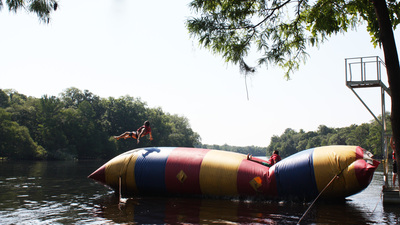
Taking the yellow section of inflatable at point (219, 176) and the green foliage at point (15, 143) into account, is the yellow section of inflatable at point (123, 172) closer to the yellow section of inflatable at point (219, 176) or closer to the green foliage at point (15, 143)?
the yellow section of inflatable at point (219, 176)

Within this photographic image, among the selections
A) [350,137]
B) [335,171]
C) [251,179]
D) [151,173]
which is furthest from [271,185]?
[350,137]

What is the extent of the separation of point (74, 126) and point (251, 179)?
72368 mm

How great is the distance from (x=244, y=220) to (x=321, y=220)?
2235mm

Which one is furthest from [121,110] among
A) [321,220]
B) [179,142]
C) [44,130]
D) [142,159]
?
[321,220]

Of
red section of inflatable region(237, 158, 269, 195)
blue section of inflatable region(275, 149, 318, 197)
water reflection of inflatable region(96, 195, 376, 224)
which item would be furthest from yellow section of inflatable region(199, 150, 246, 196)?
blue section of inflatable region(275, 149, 318, 197)

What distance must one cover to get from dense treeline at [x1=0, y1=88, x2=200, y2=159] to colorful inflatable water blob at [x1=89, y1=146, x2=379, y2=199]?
2061 inches

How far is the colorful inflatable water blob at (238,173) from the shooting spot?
40.3 feet

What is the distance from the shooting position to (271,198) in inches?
519

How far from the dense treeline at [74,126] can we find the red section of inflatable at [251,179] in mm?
55960

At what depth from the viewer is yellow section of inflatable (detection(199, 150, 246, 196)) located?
44.2 ft

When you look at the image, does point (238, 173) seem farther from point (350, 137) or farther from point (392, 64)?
point (350, 137)

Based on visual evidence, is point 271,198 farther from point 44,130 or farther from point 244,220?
point 44,130

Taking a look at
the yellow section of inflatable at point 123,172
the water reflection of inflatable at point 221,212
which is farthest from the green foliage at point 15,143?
the water reflection of inflatable at point 221,212

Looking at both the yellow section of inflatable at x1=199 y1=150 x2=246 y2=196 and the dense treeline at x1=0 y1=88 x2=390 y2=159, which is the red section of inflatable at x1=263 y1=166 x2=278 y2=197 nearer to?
the yellow section of inflatable at x1=199 y1=150 x2=246 y2=196
